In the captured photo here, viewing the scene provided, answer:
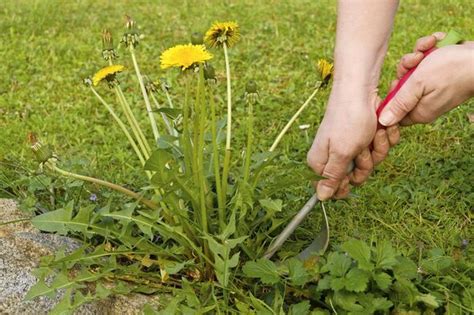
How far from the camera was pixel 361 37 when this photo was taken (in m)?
2.00

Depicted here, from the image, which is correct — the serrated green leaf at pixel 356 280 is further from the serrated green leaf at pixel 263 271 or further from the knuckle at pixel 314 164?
the knuckle at pixel 314 164

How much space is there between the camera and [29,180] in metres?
2.52

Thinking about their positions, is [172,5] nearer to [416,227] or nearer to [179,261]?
[416,227]

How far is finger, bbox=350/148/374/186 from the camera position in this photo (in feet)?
7.09

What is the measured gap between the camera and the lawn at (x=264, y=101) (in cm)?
269

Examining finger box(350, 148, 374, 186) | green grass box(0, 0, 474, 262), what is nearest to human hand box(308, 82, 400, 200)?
finger box(350, 148, 374, 186)

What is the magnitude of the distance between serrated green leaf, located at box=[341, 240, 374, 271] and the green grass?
0.35m

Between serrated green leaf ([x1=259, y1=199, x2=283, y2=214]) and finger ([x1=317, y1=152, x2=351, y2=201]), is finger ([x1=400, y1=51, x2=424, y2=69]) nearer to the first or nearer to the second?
finger ([x1=317, y1=152, x2=351, y2=201])

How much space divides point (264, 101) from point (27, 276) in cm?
208

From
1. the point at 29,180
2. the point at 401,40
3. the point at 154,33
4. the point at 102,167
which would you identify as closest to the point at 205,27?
the point at 154,33

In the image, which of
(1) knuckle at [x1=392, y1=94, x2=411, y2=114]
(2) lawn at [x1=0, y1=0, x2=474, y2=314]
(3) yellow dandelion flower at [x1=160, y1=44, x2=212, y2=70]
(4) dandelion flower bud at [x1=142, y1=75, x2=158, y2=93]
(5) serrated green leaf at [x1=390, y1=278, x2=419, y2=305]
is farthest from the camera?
(2) lawn at [x1=0, y1=0, x2=474, y2=314]

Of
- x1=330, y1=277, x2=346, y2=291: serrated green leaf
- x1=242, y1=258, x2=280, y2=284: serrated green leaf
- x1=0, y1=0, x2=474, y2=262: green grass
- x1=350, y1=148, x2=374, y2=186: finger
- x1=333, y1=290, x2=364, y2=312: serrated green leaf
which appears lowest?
x1=0, y1=0, x2=474, y2=262: green grass

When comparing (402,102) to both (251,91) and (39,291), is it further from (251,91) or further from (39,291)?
(39,291)

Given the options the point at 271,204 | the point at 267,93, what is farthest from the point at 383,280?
the point at 267,93
